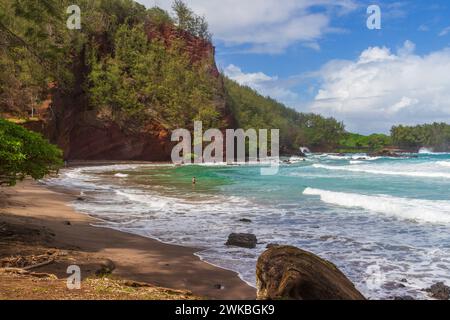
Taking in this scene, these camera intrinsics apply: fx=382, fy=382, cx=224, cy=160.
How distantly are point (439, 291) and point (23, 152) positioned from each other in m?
9.20

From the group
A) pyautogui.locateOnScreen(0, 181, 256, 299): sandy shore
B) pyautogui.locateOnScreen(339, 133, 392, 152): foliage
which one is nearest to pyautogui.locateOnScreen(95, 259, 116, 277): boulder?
pyautogui.locateOnScreen(0, 181, 256, 299): sandy shore

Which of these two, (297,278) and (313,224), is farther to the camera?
(313,224)

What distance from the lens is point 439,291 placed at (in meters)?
7.70

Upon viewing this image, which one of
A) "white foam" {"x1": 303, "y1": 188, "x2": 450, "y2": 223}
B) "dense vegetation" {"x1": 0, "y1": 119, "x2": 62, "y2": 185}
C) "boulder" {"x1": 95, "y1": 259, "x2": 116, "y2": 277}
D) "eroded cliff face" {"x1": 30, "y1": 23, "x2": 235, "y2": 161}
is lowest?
"white foam" {"x1": 303, "y1": 188, "x2": 450, "y2": 223}

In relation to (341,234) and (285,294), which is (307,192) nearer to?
(341,234)

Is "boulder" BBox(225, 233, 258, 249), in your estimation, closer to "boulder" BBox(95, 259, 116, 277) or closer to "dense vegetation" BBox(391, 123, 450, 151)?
"boulder" BBox(95, 259, 116, 277)

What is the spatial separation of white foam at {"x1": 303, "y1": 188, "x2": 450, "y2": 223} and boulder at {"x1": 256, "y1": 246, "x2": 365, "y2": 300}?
1247 cm

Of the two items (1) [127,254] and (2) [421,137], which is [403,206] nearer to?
(1) [127,254]

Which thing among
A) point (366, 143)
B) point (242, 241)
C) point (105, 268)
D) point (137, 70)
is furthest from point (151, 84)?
point (366, 143)

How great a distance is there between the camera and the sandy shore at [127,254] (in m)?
7.68

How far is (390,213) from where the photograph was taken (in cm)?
1753

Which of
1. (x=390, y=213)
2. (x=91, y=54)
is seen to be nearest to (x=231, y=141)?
(x=91, y=54)

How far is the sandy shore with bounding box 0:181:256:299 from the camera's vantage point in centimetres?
768

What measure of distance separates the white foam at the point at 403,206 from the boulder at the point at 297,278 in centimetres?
1247
